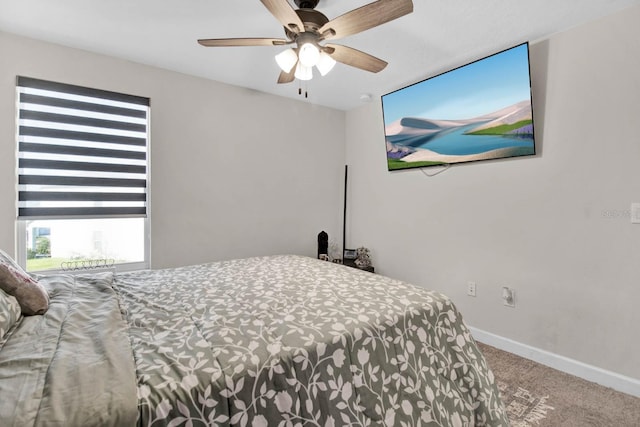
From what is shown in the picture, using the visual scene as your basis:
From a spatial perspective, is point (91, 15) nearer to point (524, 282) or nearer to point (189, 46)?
point (189, 46)

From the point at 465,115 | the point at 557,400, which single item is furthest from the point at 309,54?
the point at 557,400

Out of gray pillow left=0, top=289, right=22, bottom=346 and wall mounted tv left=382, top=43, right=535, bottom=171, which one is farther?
wall mounted tv left=382, top=43, right=535, bottom=171

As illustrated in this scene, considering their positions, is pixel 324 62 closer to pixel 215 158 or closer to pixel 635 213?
pixel 215 158

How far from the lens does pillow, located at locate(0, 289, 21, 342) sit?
3.05 ft

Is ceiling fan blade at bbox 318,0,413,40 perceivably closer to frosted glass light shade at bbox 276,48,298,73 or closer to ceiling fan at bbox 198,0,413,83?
ceiling fan at bbox 198,0,413,83

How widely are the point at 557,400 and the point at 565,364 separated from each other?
415 millimetres

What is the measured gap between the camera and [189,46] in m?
2.25

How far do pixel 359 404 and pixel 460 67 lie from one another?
2.47m

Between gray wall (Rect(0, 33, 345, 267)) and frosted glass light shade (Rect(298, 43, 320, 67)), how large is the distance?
1.60 metres

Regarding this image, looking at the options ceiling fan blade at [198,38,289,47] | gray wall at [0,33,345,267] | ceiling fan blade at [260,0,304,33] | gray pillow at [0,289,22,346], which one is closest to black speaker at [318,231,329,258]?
gray wall at [0,33,345,267]

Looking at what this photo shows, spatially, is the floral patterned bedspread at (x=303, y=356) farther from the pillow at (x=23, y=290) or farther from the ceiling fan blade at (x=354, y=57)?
the ceiling fan blade at (x=354, y=57)

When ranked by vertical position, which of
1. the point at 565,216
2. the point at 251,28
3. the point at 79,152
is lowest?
the point at 565,216

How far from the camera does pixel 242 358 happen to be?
92 cm

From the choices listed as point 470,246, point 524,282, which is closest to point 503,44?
point 470,246
